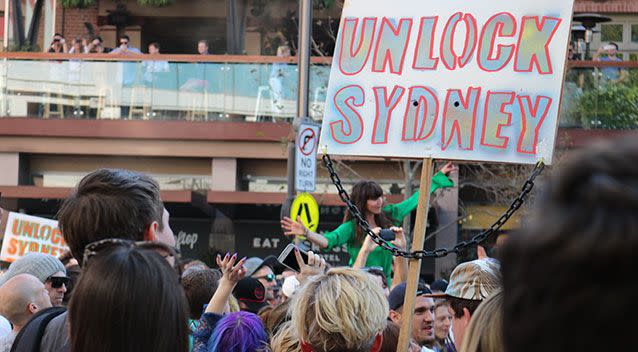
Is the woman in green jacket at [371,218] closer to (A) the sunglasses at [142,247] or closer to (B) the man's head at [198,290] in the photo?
(B) the man's head at [198,290]

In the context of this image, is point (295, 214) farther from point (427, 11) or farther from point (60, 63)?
point (60, 63)

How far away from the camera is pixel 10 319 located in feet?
17.9

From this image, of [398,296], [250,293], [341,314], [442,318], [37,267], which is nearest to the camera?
[341,314]

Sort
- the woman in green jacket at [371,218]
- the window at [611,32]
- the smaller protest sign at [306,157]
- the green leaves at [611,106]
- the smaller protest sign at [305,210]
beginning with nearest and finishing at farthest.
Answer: the woman in green jacket at [371,218] < the smaller protest sign at [305,210] < the smaller protest sign at [306,157] < the green leaves at [611,106] < the window at [611,32]

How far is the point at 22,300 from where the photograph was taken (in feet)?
17.9

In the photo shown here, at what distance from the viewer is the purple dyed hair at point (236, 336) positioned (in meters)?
4.64

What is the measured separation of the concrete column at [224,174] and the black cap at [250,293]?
1763 cm

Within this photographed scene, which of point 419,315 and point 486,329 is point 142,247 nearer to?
point 486,329

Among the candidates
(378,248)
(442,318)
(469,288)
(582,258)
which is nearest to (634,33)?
(378,248)

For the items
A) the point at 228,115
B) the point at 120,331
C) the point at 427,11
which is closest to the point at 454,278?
the point at 427,11

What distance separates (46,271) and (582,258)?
5.48 meters

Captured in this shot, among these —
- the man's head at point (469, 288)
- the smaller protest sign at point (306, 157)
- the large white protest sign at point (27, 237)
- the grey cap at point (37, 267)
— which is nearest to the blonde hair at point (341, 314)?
the man's head at point (469, 288)

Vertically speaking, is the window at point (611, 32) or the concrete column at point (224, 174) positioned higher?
the window at point (611, 32)

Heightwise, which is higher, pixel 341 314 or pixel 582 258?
pixel 582 258
